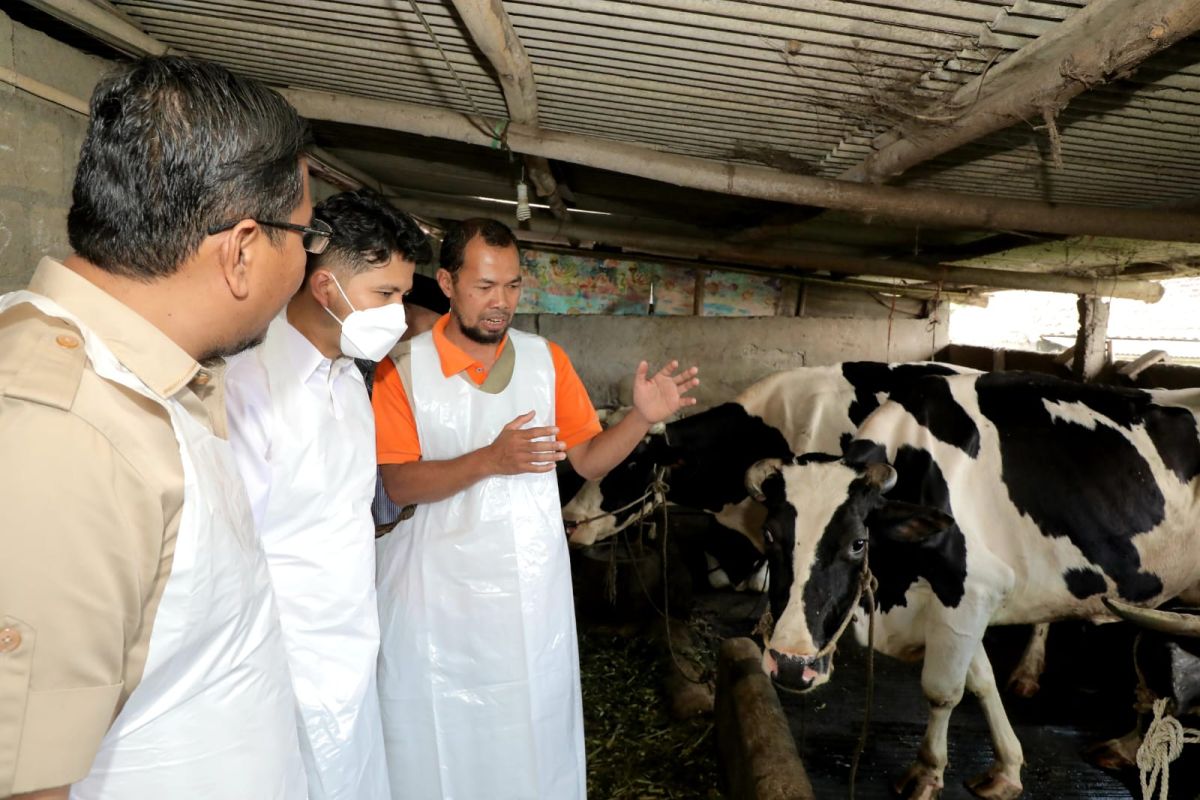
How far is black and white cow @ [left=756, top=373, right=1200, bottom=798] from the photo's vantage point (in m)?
3.16

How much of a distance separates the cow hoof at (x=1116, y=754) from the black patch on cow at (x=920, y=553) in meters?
0.83

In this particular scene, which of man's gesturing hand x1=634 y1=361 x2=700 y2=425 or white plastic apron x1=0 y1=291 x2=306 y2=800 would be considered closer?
white plastic apron x1=0 y1=291 x2=306 y2=800

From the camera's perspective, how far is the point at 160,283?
0.98 meters

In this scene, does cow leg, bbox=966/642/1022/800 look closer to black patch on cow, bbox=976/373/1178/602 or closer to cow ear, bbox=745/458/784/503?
black patch on cow, bbox=976/373/1178/602

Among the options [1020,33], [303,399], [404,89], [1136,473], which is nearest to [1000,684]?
[1136,473]

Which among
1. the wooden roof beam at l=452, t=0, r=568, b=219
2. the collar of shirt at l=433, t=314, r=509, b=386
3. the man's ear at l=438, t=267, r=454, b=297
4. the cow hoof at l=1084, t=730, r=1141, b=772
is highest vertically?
the wooden roof beam at l=452, t=0, r=568, b=219

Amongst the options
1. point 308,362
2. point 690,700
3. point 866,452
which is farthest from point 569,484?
point 308,362

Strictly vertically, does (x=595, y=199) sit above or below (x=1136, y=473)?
above

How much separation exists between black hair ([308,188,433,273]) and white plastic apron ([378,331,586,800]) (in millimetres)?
552

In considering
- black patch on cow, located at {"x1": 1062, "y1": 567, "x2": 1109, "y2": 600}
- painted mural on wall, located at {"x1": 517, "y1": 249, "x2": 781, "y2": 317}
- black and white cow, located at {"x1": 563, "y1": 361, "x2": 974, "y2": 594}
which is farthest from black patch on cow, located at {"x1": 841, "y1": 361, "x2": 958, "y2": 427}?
painted mural on wall, located at {"x1": 517, "y1": 249, "x2": 781, "y2": 317}

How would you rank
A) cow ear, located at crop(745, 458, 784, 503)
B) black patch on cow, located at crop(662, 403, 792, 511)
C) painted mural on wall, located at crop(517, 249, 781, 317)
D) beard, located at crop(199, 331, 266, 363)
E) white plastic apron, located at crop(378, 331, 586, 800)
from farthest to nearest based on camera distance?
painted mural on wall, located at crop(517, 249, 781, 317) < black patch on cow, located at crop(662, 403, 792, 511) < cow ear, located at crop(745, 458, 784, 503) < white plastic apron, located at crop(378, 331, 586, 800) < beard, located at crop(199, 331, 266, 363)

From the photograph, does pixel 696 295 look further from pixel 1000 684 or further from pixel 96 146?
pixel 96 146

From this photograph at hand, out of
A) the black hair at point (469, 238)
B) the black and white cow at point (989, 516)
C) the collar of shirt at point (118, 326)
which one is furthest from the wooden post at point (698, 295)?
the collar of shirt at point (118, 326)

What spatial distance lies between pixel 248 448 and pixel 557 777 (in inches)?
61.3
